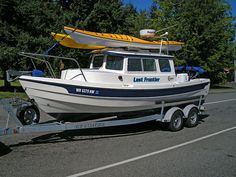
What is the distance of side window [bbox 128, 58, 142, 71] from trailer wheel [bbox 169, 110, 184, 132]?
187 centimetres

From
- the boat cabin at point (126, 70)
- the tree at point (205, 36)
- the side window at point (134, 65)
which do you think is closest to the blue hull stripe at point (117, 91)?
the boat cabin at point (126, 70)

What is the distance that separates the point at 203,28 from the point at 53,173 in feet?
102

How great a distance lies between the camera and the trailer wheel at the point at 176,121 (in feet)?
30.5

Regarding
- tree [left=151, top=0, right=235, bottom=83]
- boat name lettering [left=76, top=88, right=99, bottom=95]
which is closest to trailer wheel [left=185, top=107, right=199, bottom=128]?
boat name lettering [left=76, top=88, right=99, bottom=95]

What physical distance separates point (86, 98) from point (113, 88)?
0.83m

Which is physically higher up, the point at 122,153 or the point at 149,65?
the point at 149,65

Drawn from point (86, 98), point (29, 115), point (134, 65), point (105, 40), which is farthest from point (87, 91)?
point (105, 40)

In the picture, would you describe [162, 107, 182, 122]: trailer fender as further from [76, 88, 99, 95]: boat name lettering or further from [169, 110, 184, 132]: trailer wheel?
[76, 88, 99, 95]: boat name lettering

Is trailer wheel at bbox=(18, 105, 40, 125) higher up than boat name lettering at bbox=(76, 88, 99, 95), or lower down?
lower down

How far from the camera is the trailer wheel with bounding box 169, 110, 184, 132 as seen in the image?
366 inches

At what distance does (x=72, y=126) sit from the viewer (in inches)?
291

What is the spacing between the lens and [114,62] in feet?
29.7

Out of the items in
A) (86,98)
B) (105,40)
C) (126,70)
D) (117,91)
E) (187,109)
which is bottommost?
(187,109)

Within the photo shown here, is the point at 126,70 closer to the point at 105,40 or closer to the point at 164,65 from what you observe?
the point at 105,40
